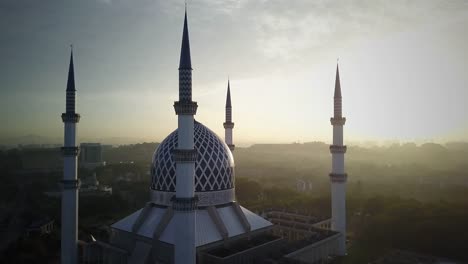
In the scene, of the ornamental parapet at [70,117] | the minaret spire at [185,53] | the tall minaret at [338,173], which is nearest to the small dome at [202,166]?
the ornamental parapet at [70,117]

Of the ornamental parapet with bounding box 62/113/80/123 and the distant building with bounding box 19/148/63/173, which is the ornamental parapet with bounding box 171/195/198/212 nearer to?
the ornamental parapet with bounding box 62/113/80/123

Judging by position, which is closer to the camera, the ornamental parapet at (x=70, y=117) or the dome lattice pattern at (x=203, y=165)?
the dome lattice pattern at (x=203, y=165)

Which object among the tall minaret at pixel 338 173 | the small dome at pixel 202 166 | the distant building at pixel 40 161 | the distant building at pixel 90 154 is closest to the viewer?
the small dome at pixel 202 166

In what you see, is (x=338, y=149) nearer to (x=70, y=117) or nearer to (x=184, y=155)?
(x=184, y=155)

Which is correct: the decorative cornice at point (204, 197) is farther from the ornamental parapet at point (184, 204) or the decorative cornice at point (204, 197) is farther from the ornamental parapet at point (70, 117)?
the ornamental parapet at point (70, 117)

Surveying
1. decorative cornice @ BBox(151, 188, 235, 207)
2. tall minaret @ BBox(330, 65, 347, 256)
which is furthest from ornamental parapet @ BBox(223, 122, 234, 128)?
decorative cornice @ BBox(151, 188, 235, 207)

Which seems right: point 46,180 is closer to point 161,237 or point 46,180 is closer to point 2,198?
point 2,198
